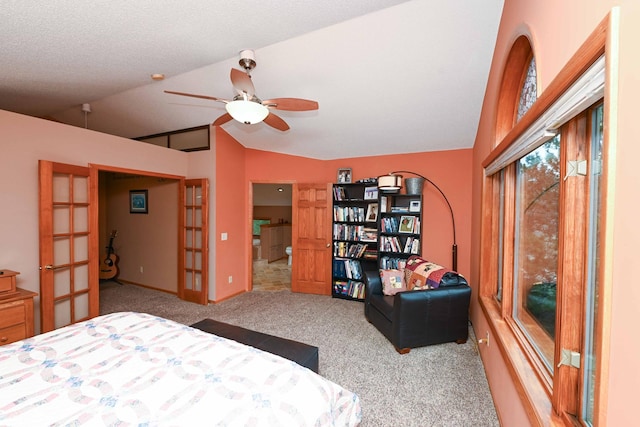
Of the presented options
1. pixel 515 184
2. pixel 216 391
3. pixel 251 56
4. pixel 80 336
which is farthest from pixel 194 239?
pixel 515 184

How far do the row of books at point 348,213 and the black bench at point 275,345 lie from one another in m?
2.52

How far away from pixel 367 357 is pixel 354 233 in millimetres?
2055

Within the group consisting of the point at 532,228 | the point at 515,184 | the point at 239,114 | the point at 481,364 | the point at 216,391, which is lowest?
the point at 481,364

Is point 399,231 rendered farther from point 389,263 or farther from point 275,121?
point 275,121

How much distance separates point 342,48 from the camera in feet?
7.64

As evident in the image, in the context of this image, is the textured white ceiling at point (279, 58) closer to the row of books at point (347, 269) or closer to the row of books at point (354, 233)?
the row of books at point (354, 233)

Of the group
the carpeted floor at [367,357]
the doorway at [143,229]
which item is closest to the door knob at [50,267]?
the carpeted floor at [367,357]

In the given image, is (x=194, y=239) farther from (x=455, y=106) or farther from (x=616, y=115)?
(x=616, y=115)

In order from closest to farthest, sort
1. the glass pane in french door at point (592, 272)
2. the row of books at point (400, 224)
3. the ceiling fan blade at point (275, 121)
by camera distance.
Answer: the glass pane in french door at point (592, 272) → the ceiling fan blade at point (275, 121) → the row of books at point (400, 224)

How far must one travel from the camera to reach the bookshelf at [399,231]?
398cm

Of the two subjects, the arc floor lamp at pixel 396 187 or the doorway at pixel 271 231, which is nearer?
the arc floor lamp at pixel 396 187

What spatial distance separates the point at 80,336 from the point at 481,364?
3.18 m

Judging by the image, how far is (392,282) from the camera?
131 inches

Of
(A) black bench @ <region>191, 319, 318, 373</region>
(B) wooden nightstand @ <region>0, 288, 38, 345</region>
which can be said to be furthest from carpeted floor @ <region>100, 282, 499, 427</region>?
(B) wooden nightstand @ <region>0, 288, 38, 345</region>
